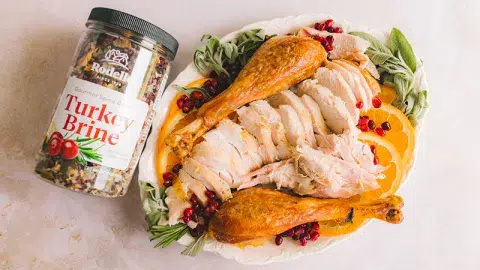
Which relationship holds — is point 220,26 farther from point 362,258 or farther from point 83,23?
point 362,258

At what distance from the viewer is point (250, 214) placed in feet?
5.81

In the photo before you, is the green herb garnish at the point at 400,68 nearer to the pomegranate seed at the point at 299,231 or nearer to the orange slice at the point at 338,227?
the orange slice at the point at 338,227

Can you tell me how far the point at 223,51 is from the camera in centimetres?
195

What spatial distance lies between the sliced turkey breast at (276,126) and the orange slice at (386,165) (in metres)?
0.28

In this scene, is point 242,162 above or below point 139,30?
below

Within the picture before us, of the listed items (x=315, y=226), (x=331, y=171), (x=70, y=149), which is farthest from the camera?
(x=315, y=226)

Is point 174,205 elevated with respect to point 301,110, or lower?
lower

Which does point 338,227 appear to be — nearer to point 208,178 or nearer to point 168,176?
point 208,178

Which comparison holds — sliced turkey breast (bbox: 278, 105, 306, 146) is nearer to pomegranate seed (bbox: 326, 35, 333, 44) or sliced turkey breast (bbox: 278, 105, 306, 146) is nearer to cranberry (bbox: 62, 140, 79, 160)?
pomegranate seed (bbox: 326, 35, 333, 44)

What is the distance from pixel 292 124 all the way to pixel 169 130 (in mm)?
451

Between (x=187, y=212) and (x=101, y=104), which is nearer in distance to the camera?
(x=101, y=104)

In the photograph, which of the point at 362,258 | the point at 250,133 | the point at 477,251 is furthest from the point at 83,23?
the point at 477,251

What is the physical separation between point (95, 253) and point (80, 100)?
0.64m

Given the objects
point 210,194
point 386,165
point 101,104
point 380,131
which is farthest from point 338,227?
point 101,104
